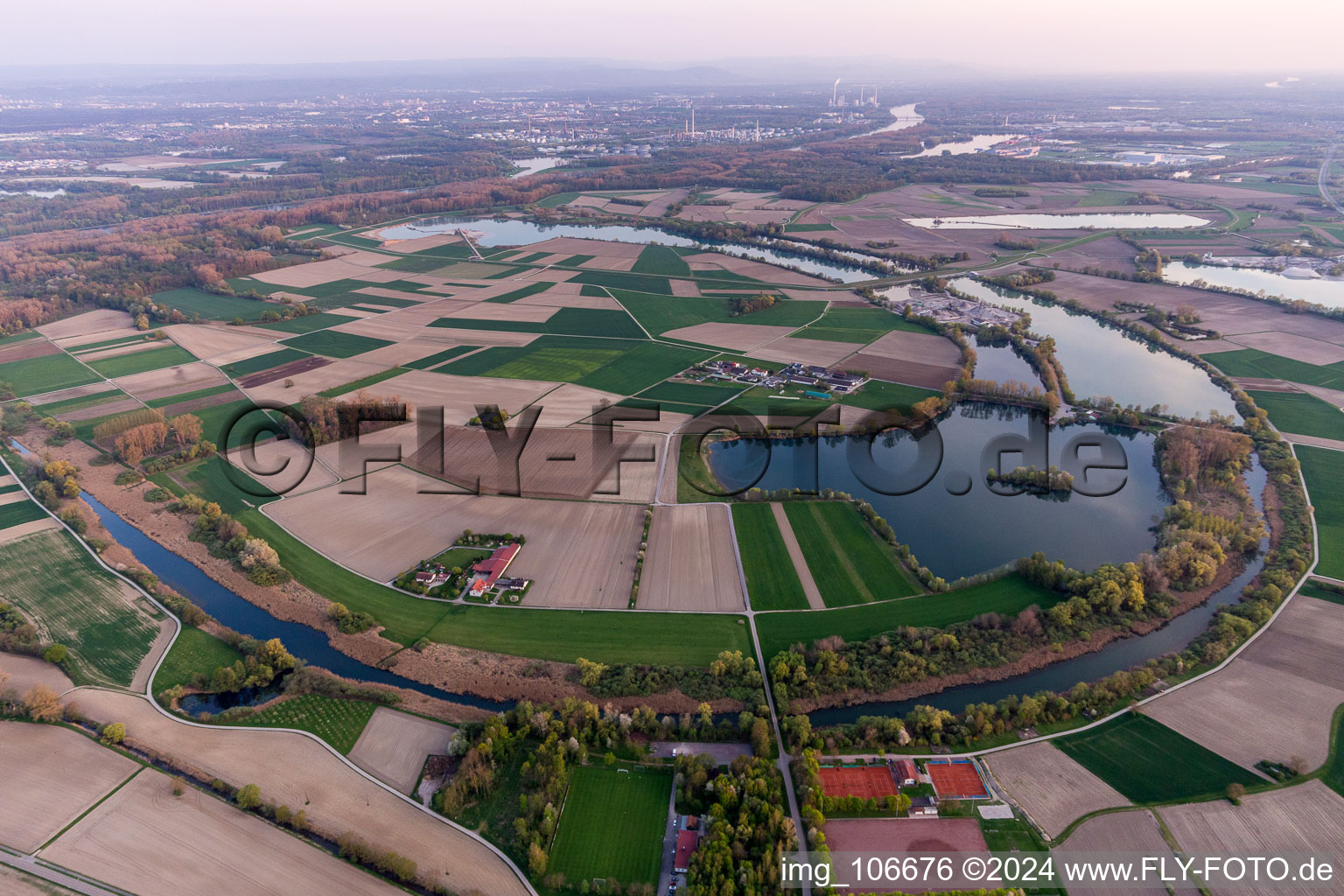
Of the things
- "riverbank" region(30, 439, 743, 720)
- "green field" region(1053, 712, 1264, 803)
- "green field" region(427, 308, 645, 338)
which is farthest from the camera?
"green field" region(427, 308, 645, 338)

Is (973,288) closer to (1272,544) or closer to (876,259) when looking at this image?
(876,259)

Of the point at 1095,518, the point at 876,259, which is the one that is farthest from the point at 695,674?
the point at 876,259

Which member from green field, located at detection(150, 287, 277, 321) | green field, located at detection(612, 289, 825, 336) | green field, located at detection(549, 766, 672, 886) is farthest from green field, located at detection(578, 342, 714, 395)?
green field, located at detection(150, 287, 277, 321)

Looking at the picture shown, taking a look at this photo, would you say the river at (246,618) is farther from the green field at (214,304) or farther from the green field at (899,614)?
the green field at (214,304)

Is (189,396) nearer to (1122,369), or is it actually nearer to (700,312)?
(700,312)

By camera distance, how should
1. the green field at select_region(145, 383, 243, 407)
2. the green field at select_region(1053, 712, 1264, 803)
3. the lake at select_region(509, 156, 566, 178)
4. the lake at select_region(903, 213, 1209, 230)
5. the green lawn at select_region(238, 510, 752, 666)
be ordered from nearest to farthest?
the green field at select_region(1053, 712, 1264, 803), the green lawn at select_region(238, 510, 752, 666), the green field at select_region(145, 383, 243, 407), the lake at select_region(903, 213, 1209, 230), the lake at select_region(509, 156, 566, 178)

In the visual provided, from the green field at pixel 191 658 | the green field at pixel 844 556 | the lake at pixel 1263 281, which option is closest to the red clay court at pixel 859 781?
the green field at pixel 844 556

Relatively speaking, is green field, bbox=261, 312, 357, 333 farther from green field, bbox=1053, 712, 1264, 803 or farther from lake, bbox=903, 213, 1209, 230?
lake, bbox=903, 213, 1209, 230

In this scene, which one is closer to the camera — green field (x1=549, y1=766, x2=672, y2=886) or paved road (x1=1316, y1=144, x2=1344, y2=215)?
green field (x1=549, y1=766, x2=672, y2=886)

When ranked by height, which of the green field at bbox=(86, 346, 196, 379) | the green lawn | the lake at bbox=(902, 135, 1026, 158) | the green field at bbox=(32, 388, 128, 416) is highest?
the lake at bbox=(902, 135, 1026, 158)
